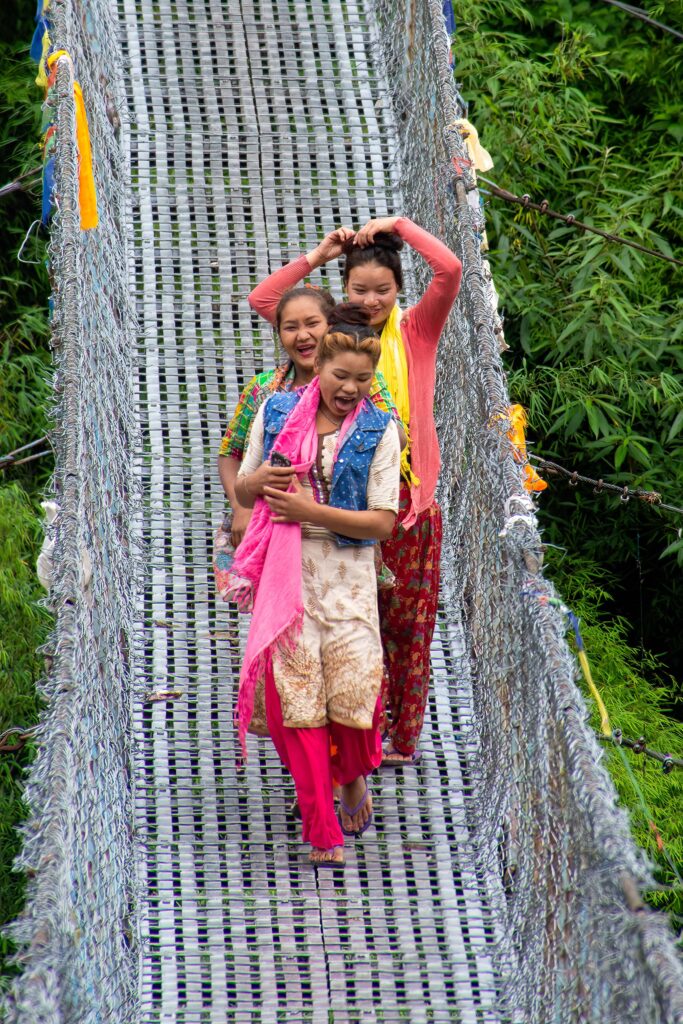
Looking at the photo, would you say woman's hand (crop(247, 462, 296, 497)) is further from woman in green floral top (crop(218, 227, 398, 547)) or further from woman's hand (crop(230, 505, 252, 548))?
woman's hand (crop(230, 505, 252, 548))

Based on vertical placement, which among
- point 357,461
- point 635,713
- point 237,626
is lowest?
point 635,713

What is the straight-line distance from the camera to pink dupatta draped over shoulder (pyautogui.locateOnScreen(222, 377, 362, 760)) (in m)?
2.87

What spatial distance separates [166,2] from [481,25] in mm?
Result: 1843

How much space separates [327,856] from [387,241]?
1107mm

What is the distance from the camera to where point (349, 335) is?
111 inches

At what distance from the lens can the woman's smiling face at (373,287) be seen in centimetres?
311

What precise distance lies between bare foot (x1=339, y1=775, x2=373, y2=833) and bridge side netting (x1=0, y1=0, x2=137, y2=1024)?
1.26 feet

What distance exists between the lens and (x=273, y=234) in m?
4.31

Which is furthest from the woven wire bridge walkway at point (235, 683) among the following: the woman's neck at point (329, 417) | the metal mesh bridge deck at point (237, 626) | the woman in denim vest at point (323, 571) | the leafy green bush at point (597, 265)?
the leafy green bush at point (597, 265)

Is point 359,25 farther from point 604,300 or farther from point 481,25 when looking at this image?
point 481,25

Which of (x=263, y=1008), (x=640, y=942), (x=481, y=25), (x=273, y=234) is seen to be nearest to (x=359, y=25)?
(x=273, y=234)

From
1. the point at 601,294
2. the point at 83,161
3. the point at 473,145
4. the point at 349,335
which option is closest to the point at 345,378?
the point at 349,335

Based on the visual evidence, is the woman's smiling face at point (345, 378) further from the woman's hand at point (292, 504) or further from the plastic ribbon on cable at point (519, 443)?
the plastic ribbon on cable at point (519, 443)

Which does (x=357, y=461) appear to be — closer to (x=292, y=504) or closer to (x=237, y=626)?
(x=292, y=504)
